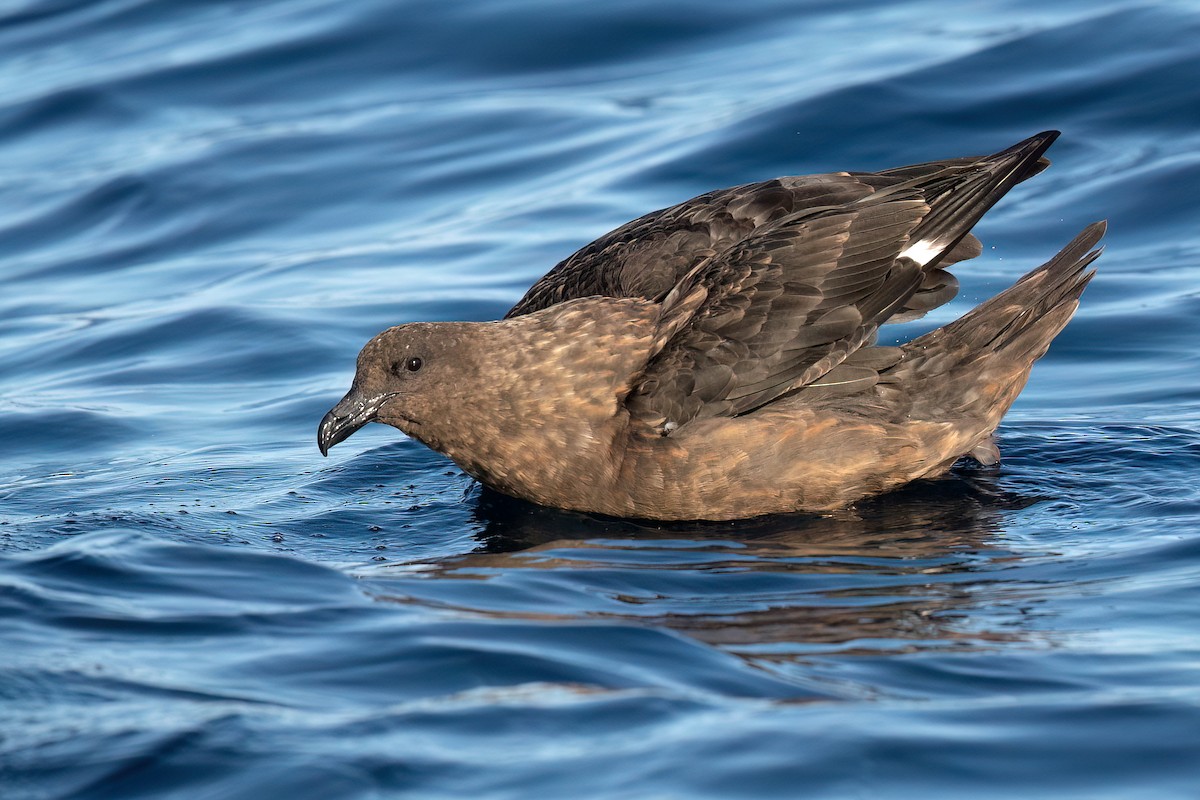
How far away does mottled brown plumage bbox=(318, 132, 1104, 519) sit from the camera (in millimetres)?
6031

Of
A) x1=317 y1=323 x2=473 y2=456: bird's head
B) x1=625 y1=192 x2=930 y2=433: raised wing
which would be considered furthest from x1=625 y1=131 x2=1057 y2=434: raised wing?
x1=317 y1=323 x2=473 y2=456: bird's head

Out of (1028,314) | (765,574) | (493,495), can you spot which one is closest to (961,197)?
(1028,314)

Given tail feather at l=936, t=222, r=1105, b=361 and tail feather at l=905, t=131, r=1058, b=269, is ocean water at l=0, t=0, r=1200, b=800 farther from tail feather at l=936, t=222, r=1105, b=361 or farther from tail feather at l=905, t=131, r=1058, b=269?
tail feather at l=905, t=131, r=1058, b=269

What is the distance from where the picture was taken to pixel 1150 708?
13.5 feet

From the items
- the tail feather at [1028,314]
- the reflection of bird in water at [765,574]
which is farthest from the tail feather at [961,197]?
the reflection of bird in water at [765,574]

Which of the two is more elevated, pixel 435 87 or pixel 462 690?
pixel 435 87

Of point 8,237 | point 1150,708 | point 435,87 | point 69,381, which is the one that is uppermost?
point 435,87

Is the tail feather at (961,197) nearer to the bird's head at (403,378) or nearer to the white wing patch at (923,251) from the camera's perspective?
the white wing patch at (923,251)

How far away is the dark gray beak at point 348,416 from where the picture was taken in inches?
239

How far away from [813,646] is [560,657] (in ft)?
2.25

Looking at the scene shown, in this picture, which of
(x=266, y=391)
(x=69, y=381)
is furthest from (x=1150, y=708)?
(x=69, y=381)

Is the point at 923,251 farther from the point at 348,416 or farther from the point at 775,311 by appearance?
the point at 348,416

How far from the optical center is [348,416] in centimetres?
609

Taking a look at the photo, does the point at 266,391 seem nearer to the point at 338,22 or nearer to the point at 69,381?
the point at 69,381
